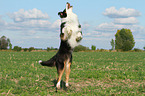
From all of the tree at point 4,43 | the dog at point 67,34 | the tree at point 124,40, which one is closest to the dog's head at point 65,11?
the dog at point 67,34

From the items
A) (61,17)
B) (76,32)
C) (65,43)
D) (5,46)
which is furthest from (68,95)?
(5,46)

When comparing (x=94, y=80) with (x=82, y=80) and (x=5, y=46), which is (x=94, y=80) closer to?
(x=82, y=80)

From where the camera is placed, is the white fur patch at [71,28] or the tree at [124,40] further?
the tree at [124,40]

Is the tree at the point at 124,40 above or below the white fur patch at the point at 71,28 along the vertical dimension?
above

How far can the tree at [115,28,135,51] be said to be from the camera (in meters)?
86.1

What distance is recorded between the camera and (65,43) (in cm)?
662

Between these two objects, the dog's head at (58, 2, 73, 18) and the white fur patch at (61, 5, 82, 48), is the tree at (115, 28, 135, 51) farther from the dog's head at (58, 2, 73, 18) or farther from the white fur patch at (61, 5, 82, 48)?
the dog's head at (58, 2, 73, 18)

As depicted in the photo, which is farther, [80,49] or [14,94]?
[80,49]

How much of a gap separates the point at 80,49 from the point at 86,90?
171 ft

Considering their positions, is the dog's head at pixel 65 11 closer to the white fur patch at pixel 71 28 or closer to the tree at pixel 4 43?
the white fur patch at pixel 71 28

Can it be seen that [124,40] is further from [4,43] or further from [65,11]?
[65,11]

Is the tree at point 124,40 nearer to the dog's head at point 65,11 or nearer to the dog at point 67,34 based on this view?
the dog at point 67,34

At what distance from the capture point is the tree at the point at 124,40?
86.1 metres

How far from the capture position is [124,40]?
88.8 metres
